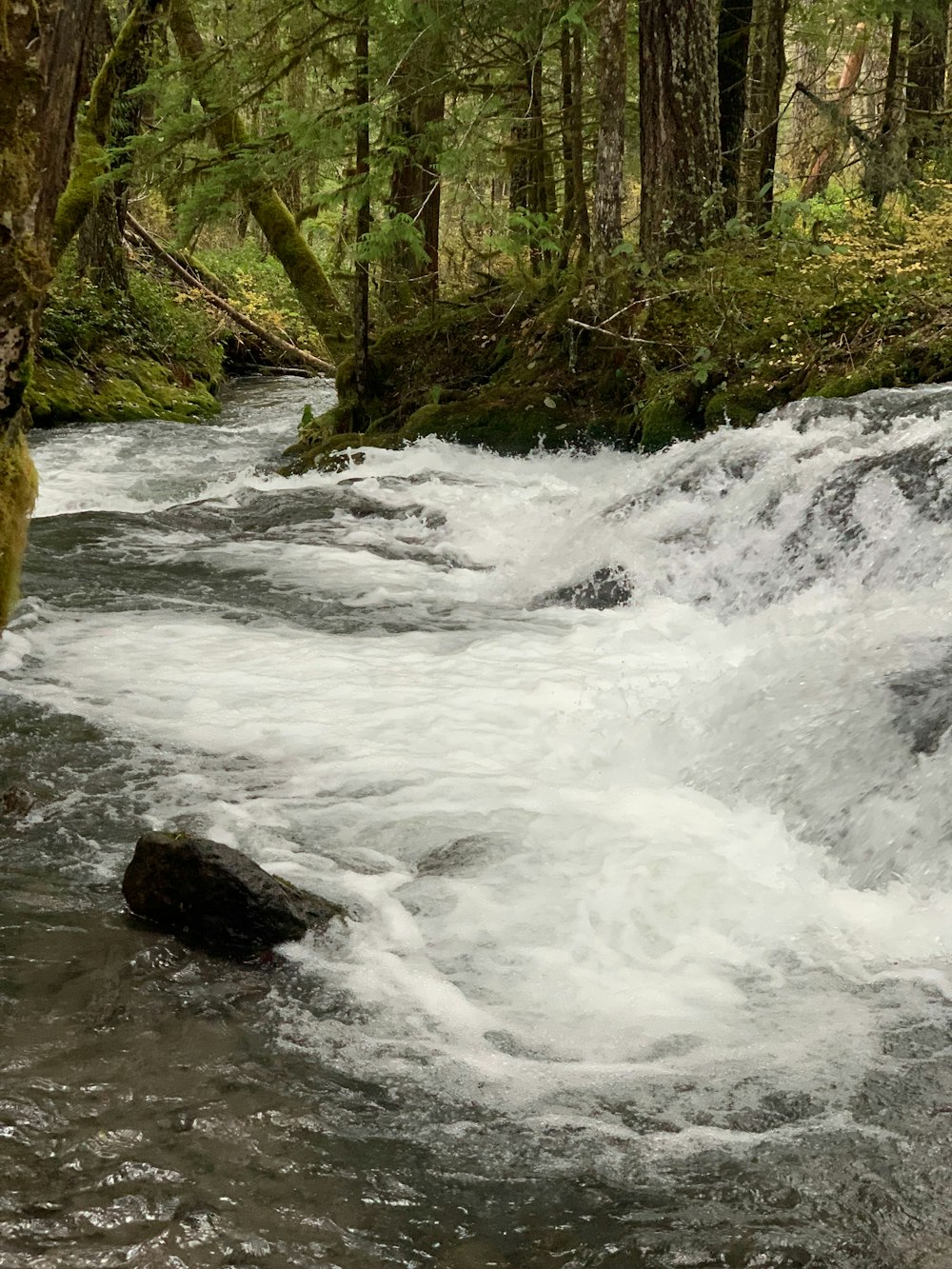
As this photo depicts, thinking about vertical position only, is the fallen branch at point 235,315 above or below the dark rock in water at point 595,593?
above

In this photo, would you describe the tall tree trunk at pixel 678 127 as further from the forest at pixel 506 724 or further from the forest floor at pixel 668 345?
the forest floor at pixel 668 345

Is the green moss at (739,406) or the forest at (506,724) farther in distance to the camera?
the green moss at (739,406)

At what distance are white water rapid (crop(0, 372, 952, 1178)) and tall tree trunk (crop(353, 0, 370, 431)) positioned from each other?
129 inches

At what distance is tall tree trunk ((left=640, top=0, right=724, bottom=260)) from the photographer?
11609 mm

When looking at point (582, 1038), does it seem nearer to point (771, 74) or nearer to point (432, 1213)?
point (432, 1213)

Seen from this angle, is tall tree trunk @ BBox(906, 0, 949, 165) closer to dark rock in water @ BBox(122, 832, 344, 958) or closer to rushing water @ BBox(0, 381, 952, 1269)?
rushing water @ BBox(0, 381, 952, 1269)

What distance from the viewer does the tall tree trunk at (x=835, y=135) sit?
12211 millimetres

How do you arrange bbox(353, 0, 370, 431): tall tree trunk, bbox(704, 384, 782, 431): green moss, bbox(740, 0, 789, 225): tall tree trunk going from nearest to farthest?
bbox(704, 384, 782, 431): green moss, bbox(353, 0, 370, 431): tall tree trunk, bbox(740, 0, 789, 225): tall tree trunk

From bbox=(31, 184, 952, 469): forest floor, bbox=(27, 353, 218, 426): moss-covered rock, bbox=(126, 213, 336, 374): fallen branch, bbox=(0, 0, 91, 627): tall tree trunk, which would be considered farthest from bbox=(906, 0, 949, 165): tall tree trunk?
bbox=(0, 0, 91, 627): tall tree trunk

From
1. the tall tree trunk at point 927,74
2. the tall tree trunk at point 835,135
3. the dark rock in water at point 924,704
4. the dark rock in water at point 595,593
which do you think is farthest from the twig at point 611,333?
the dark rock in water at point 924,704

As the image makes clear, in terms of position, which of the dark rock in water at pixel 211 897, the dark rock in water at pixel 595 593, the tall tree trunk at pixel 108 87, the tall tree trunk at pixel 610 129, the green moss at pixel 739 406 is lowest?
the dark rock in water at pixel 595 593

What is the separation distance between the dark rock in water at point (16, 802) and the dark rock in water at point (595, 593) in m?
4.27

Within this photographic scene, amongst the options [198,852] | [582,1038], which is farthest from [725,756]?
[198,852]

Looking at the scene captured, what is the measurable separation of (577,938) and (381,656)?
315 cm
